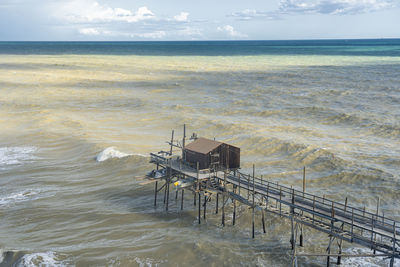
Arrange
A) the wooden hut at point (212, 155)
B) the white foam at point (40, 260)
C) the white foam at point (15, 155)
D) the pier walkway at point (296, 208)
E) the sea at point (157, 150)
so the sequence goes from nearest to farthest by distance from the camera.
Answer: the pier walkway at point (296, 208) < the white foam at point (40, 260) < the sea at point (157, 150) < the wooden hut at point (212, 155) < the white foam at point (15, 155)

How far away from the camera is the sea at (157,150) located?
82.5ft

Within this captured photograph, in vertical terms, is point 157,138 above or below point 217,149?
below

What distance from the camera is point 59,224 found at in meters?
28.2

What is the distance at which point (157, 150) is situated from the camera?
148ft

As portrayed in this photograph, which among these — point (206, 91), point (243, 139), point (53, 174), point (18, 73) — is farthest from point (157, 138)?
point (18, 73)

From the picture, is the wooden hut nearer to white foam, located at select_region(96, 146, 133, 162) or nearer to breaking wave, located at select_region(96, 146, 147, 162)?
breaking wave, located at select_region(96, 146, 147, 162)

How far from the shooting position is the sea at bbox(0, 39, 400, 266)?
82.5ft

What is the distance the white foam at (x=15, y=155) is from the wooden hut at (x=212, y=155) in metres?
21.5

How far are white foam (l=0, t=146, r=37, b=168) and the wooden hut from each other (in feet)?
70.6

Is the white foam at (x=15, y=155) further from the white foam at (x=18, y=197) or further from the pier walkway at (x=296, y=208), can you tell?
the pier walkway at (x=296, y=208)

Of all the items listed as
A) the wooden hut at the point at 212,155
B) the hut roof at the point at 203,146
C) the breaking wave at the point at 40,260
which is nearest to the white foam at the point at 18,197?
the breaking wave at the point at 40,260

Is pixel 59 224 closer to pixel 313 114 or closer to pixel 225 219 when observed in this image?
pixel 225 219

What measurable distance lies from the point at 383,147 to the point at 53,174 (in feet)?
123

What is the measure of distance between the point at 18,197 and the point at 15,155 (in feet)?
41.2
